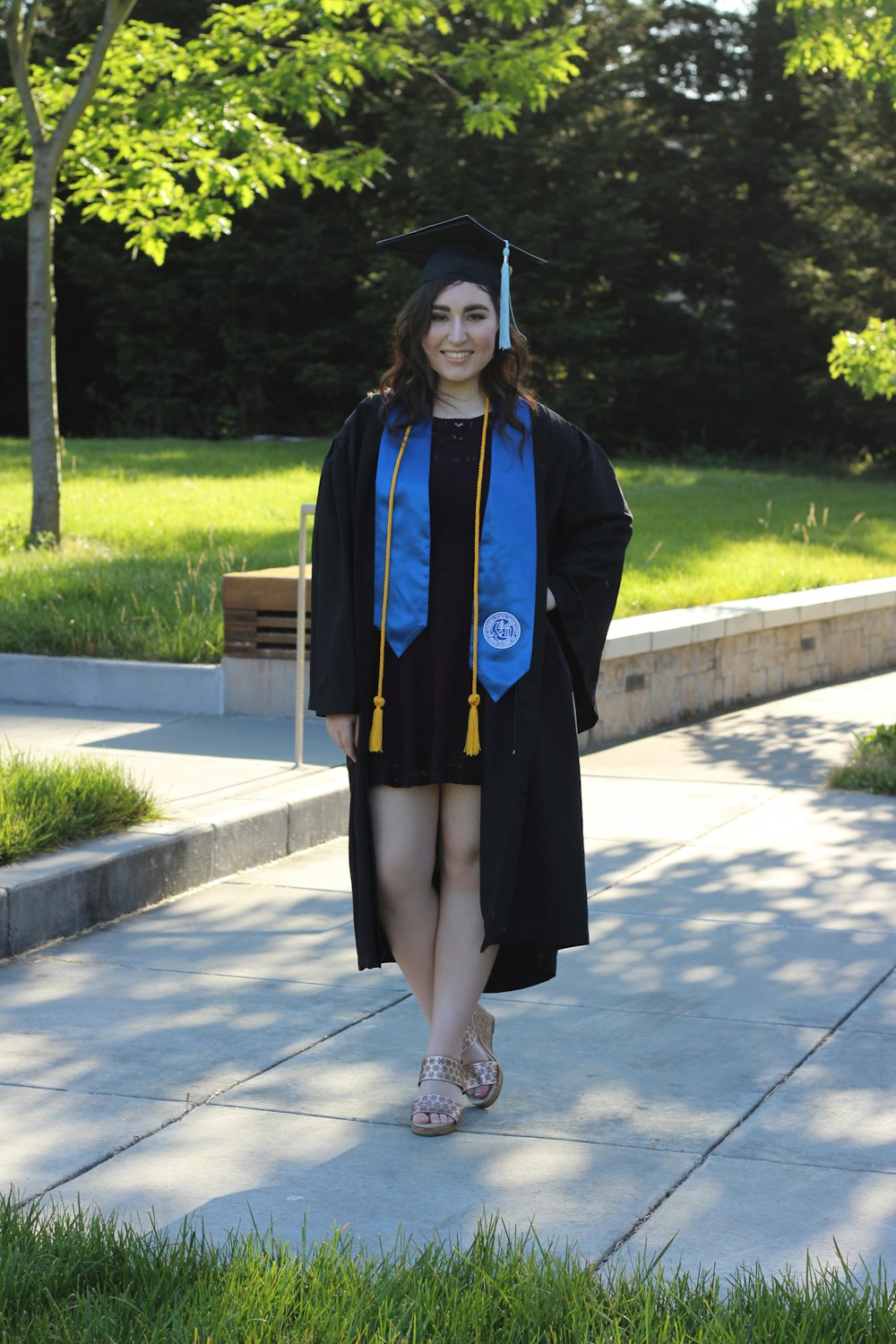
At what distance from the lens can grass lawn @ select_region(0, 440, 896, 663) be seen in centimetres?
981

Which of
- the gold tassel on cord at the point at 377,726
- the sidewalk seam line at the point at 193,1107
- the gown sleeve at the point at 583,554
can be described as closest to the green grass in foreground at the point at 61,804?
the sidewalk seam line at the point at 193,1107

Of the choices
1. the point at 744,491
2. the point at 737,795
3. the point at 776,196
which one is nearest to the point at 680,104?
the point at 776,196

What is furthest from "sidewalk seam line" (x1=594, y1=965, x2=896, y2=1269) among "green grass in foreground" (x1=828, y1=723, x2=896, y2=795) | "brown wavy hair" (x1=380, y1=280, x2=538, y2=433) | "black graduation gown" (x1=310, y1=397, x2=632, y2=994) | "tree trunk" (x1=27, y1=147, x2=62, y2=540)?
"tree trunk" (x1=27, y1=147, x2=62, y2=540)

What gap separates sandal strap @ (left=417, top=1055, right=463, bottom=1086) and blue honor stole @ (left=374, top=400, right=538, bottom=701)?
85cm

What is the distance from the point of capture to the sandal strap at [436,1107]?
387 centimetres

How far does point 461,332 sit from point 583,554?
585mm

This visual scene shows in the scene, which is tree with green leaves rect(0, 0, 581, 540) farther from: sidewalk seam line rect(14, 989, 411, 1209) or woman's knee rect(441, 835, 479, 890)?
woman's knee rect(441, 835, 479, 890)

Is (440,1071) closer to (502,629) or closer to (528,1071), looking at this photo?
(528,1071)

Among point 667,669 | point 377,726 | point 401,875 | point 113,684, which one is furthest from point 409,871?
point 667,669

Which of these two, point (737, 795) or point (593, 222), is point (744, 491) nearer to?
point (593, 222)

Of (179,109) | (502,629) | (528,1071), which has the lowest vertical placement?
(528,1071)

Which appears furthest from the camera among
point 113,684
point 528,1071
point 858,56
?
point 858,56

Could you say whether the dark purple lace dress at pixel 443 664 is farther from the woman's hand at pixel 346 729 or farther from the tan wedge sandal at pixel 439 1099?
the tan wedge sandal at pixel 439 1099

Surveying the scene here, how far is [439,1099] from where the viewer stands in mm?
3885
